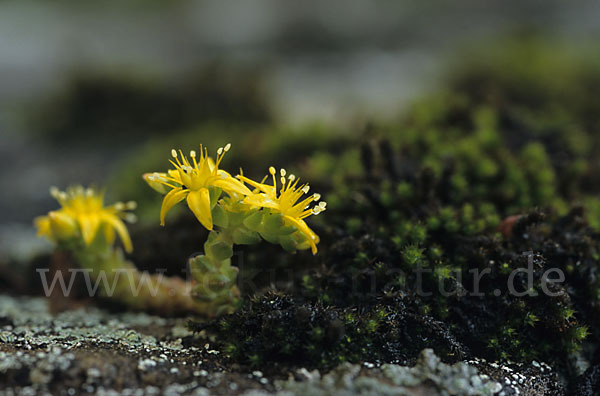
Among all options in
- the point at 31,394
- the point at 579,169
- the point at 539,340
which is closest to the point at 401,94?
the point at 579,169

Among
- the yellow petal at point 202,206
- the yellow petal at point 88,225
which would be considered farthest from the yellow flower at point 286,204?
the yellow petal at point 88,225

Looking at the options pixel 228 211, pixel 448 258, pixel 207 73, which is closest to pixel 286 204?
pixel 228 211

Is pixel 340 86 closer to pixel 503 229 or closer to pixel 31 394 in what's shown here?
pixel 503 229

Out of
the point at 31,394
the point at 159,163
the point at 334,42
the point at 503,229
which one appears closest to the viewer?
the point at 31,394

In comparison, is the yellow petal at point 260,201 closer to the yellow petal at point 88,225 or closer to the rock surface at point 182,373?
the rock surface at point 182,373

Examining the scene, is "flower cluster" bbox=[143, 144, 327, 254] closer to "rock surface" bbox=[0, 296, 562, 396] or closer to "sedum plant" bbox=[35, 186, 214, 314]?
"rock surface" bbox=[0, 296, 562, 396]

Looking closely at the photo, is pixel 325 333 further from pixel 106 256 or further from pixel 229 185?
pixel 106 256
